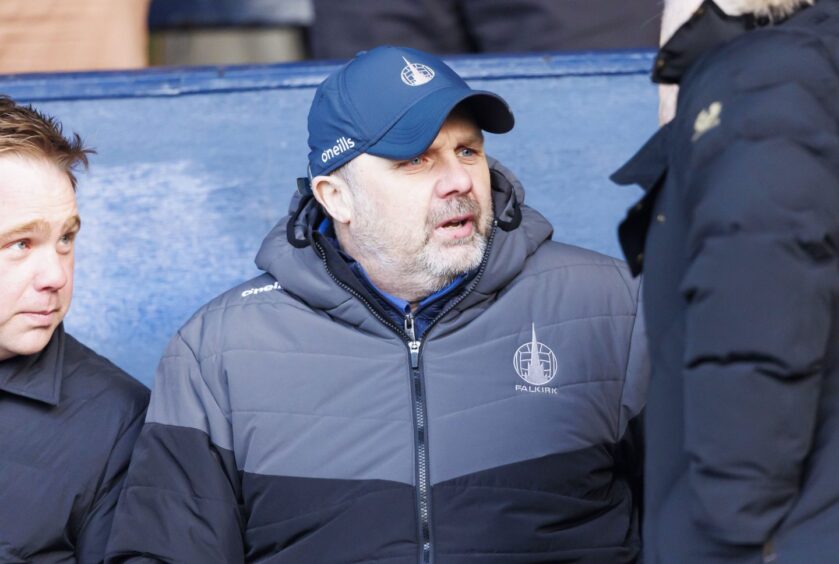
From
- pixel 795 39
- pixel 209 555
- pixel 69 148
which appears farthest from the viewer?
pixel 69 148

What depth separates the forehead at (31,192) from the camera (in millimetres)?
2633

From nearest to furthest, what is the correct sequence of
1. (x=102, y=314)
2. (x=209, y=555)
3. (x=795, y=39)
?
1. (x=795, y=39)
2. (x=209, y=555)
3. (x=102, y=314)

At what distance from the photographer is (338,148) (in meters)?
2.88

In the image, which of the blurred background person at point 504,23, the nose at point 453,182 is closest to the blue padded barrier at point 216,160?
the blurred background person at point 504,23

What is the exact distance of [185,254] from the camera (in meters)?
3.66

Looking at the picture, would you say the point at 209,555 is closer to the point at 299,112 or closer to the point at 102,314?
the point at 102,314

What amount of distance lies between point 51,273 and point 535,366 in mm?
936

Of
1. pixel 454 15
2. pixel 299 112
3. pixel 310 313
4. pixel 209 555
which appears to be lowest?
pixel 209 555

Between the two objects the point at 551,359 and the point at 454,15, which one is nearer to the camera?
the point at 551,359

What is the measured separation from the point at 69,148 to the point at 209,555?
84 cm

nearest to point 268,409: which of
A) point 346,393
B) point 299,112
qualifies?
point 346,393

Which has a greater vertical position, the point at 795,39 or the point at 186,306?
the point at 795,39

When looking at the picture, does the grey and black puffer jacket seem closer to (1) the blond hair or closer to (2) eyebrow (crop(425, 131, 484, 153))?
(2) eyebrow (crop(425, 131, 484, 153))

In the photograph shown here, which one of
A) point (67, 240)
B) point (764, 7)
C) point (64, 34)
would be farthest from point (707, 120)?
point (64, 34)
